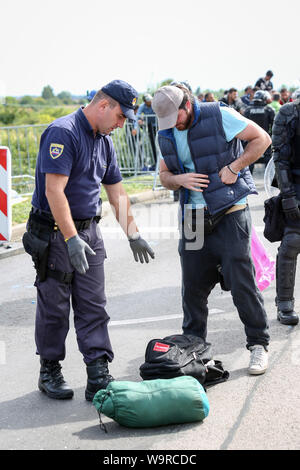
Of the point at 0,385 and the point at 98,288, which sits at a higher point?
the point at 98,288

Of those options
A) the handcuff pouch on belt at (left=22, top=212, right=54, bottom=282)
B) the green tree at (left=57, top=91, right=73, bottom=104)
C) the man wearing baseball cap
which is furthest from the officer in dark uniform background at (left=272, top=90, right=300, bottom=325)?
the green tree at (left=57, top=91, right=73, bottom=104)

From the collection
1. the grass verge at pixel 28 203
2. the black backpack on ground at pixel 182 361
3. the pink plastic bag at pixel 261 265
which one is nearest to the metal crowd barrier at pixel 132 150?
the grass verge at pixel 28 203

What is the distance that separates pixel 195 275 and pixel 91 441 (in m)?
1.38

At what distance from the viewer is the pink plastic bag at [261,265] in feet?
20.3

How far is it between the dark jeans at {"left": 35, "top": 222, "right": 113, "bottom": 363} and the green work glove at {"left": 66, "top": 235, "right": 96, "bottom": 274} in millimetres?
245

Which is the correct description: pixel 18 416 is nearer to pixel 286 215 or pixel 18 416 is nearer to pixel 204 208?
pixel 204 208

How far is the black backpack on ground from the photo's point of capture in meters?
4.33

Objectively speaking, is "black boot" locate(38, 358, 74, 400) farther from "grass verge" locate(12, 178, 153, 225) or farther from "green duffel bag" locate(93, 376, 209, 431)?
"grass verge" locate(12, 178, 153, 225)

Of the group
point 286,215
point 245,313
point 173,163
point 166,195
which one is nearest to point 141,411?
point 245,313

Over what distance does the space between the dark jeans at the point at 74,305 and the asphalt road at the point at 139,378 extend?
→ 0.33m

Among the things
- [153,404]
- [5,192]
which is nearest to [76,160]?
[153,404]

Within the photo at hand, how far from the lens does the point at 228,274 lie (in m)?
4.70

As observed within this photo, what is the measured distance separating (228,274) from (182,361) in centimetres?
66

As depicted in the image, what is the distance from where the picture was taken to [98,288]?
14.9 ft
